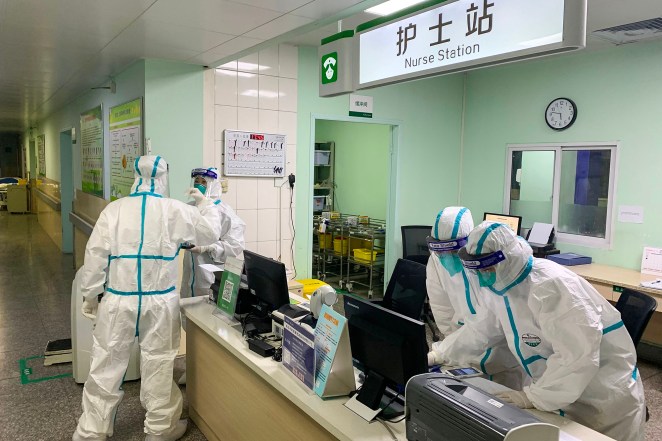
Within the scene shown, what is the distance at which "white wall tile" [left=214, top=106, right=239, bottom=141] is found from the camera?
4547 millimetres

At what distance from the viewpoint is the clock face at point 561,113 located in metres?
5.07

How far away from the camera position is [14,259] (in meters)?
7.80

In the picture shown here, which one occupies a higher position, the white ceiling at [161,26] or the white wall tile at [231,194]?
the white ceiling at [161,26]

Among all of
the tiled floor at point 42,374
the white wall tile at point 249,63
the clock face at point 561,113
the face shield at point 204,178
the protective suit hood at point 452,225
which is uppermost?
the white wall tile at point 249,63

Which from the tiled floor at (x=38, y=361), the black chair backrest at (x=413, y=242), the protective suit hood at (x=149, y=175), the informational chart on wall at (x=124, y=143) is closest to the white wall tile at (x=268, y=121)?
the informational chart on wall at (x=124, y=143)

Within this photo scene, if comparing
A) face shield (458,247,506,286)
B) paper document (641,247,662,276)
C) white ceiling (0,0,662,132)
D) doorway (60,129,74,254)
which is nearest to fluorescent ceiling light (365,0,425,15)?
white ceiling (0,0,662,132)

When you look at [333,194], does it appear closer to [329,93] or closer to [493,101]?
[493,101]

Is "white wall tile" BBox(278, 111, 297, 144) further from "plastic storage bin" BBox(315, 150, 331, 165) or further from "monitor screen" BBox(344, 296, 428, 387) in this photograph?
"monitor screen" BBox(344, 296, 428, 387)

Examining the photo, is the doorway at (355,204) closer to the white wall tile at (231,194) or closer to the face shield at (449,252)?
the white wall tile at (231,194)

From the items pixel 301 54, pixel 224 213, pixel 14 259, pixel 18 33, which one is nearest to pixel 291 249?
pixel 224 213

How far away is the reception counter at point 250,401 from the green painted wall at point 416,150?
2218mm

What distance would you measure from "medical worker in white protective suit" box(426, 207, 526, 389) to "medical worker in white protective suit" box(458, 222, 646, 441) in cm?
19

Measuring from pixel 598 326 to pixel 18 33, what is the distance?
4.14m

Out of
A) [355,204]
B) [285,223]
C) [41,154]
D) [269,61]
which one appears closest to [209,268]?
[285,223]
